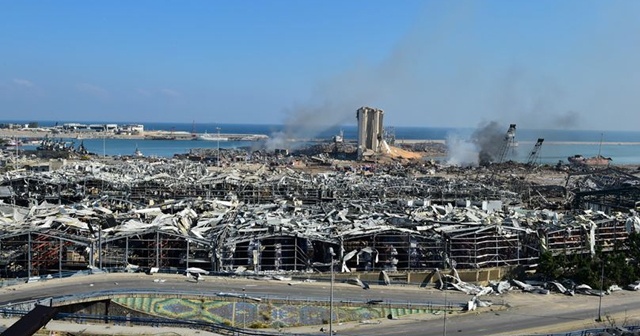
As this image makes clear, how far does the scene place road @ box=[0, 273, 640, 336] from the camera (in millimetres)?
28203

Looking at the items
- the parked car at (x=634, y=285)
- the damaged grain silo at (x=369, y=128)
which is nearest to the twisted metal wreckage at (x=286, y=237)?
the parked car at (x=634, y=285)

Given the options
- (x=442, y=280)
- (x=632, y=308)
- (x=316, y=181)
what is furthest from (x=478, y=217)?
(x=316, y=181)

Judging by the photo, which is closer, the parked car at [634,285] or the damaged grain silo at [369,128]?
the parked car at [634,285]

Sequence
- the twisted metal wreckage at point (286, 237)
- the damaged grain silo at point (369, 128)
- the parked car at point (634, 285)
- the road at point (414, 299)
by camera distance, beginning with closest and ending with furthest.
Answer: the road at point (414, 299) → the parked car at point (634, 285) → the twisted metal wreckage at point (286, 237) → the damaged grain silo at point (369, 128)

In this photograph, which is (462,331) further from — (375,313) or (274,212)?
(274,212)

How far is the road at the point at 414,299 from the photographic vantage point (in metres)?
28.2

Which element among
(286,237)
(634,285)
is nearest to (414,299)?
(286,237)

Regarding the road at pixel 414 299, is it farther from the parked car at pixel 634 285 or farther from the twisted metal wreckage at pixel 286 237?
the twisted metal wreckage at pixel 286 237

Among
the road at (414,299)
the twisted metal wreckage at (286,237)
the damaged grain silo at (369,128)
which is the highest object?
the damaged grain silo at (369,128)

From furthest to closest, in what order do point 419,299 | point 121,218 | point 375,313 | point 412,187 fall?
point 412,187
point 121,218
point 419,299
point 375,313

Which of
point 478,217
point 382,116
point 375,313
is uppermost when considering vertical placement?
point 382,116

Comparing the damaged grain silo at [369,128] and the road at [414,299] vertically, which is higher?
the damaged grain silo at [369,128]

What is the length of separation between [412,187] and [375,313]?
41.4m

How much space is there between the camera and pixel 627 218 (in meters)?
45.3
